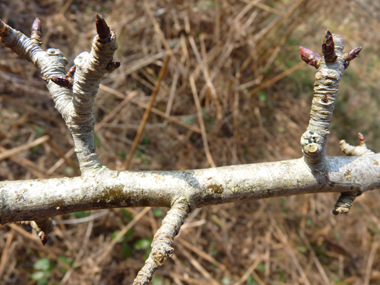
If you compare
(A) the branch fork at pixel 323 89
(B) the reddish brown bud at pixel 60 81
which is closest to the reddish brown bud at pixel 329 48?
(A) the branch fork at pixel 323 89

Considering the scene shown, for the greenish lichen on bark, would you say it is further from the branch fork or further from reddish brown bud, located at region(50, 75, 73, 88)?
reddish brown bud, located at region(50, 75, 73, 88)

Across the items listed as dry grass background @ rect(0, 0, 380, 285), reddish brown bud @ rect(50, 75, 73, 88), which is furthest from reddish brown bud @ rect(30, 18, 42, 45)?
dry grass background @ rect(0, 0, 380, 285)

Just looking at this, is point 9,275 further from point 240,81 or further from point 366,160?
point 240,81

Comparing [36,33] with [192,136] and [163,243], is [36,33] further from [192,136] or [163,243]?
[192,136]

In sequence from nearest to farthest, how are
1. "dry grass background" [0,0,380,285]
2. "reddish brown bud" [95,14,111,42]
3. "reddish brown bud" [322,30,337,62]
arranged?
"reddish brown bud" [95,14,111,42]
"reddish brown bud" [322,30,337,62]
"dry grass background" [0,0,380,285]

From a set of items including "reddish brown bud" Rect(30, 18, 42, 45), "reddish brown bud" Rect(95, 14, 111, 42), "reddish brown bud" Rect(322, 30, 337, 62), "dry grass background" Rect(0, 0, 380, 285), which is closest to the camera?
"reddish brown bud" Rect(95, 14, 111, 42)

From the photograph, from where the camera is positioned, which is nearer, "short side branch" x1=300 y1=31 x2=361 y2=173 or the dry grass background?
"short side branch" x1=300 y1=31 x2=361 y2=173
